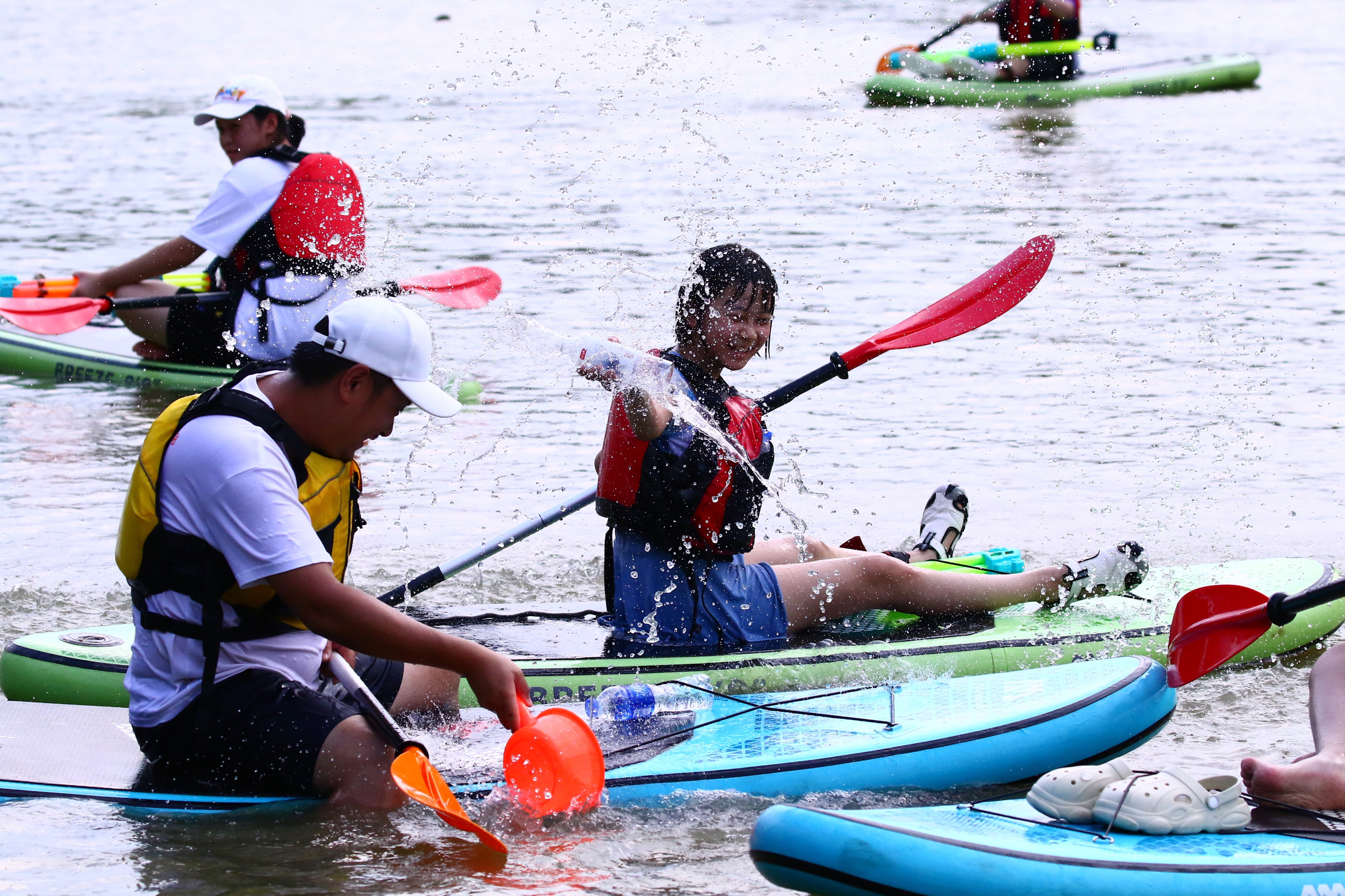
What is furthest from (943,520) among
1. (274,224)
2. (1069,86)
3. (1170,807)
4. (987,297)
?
(1069,86)

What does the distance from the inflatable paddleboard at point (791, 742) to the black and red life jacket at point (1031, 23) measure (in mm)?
14988

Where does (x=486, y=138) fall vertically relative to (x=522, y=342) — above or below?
above

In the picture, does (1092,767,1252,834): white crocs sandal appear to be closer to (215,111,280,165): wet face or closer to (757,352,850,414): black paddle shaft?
(757,352,850,414): black paddle shaft

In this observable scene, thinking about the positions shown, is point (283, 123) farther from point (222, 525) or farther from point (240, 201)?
point (222, 525)

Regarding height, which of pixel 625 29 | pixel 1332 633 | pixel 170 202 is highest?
pixel 625 29

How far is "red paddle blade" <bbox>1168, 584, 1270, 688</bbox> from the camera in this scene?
3.37 metres

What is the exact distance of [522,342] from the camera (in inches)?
153

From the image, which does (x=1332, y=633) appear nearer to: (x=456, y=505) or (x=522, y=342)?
(x=522, y=342)

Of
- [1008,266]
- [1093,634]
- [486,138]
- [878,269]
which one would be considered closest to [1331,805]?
[1093,634]

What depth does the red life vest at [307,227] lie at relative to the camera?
628 cm

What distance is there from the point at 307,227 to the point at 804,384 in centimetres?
259

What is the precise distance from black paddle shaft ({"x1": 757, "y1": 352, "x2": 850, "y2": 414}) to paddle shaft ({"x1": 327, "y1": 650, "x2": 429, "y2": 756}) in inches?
58.8

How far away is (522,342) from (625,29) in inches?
555

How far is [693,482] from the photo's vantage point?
3.97 m
